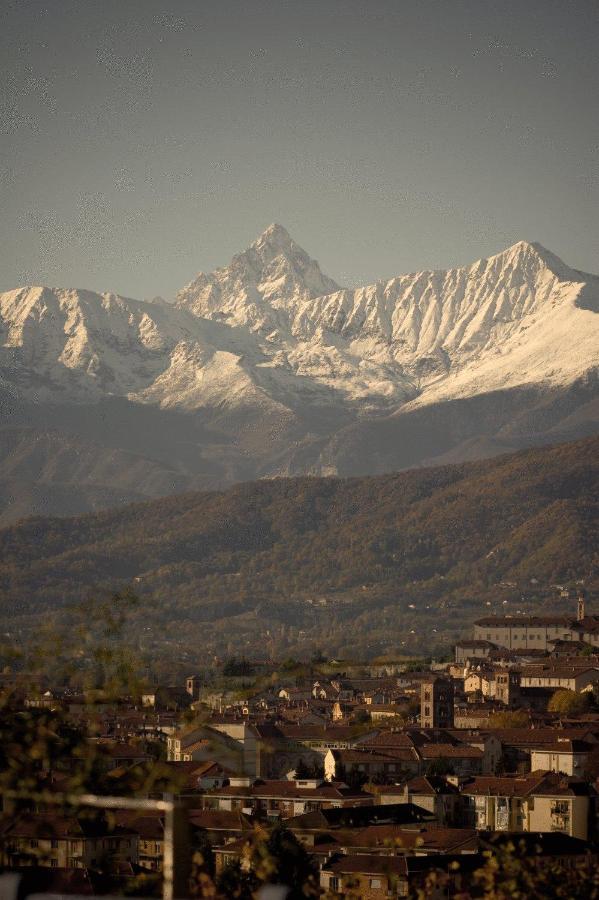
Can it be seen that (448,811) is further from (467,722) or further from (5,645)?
(5,645)

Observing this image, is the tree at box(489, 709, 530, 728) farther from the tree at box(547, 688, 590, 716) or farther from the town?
the tree at box(547, 688, 590, 716)

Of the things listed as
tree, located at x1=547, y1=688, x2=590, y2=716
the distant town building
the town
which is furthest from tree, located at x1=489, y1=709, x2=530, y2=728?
tree, located at x1=547, y1=688, x2=590, y2=716

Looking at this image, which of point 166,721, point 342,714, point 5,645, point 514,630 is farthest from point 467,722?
point 5,645

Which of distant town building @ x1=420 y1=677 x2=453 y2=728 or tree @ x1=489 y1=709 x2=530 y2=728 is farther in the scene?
distant town building @ x1=420 y1=677 x2=453 y2=728

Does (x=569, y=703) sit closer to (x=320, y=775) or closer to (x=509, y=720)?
(x=509, y=720)

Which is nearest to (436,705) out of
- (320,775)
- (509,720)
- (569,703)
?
(569,703)

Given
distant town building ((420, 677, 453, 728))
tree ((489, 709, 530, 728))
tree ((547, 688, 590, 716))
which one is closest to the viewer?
tree ((489, 709, 530, 728))
